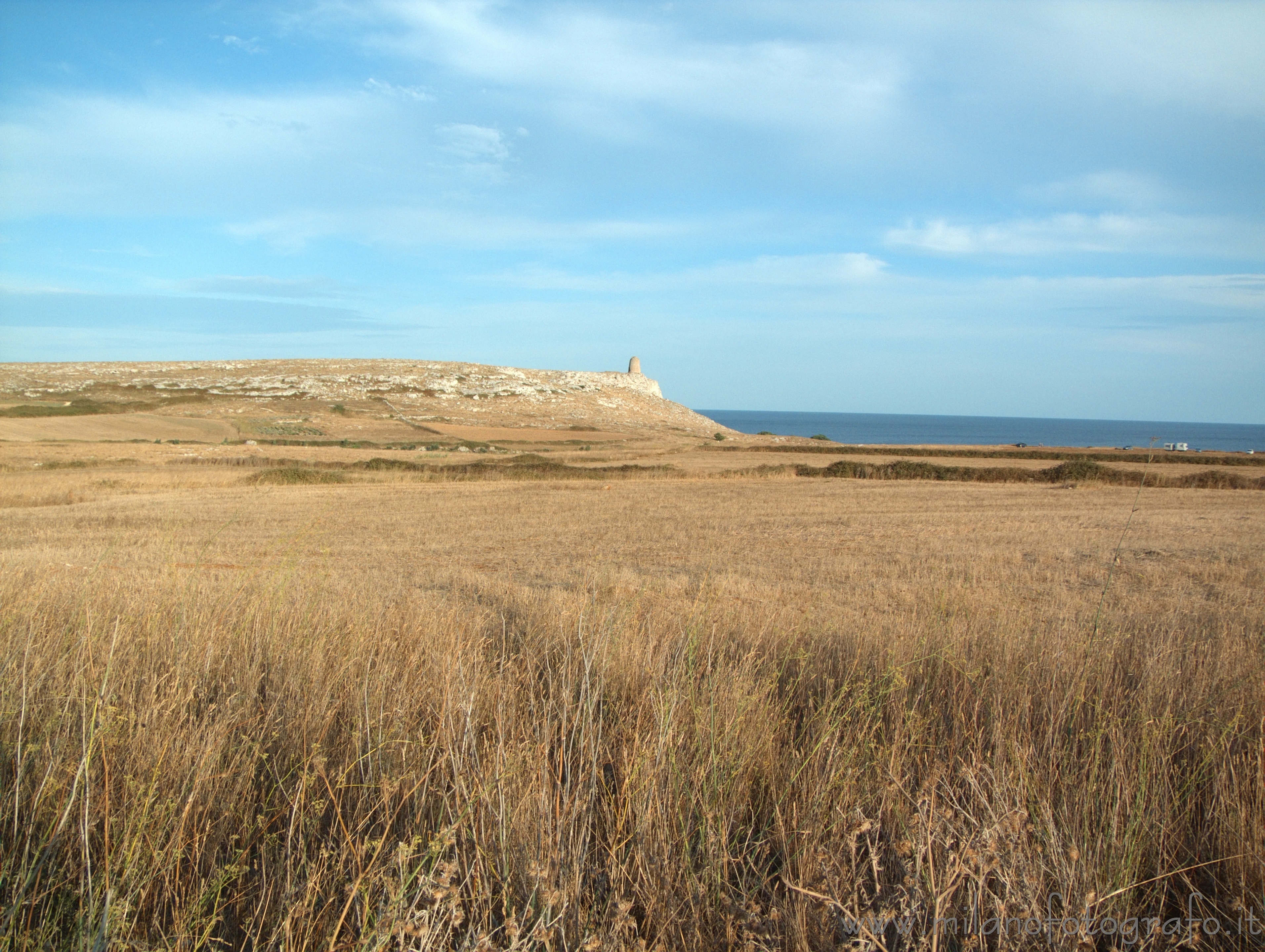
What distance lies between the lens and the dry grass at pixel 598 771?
102 inches

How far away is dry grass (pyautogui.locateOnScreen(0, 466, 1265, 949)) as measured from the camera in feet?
8.49

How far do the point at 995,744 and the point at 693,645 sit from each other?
2183mm

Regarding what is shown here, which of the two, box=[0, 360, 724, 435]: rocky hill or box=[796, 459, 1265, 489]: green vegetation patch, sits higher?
box=[0, 360, 724, 435]: rocky hill

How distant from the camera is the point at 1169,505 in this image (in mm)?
23891

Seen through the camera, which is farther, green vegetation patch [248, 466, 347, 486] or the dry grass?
green vegetation patch [248, 466, 347, 486]

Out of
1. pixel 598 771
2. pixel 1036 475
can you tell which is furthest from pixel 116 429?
pixel 598 771

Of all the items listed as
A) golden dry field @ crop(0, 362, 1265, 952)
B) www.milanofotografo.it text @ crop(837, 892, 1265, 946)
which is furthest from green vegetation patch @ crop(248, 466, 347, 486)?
www.milanofotografo.it text @ crop(837, 892, 1265, 946)

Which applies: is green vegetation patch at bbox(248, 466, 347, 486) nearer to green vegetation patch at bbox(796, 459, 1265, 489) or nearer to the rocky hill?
green vegetation patch at bbox(796, 459, 1265, 489)

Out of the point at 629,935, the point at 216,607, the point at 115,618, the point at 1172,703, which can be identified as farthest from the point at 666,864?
the point at 115,618

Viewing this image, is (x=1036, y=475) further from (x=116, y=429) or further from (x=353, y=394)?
(x=353, y=394)

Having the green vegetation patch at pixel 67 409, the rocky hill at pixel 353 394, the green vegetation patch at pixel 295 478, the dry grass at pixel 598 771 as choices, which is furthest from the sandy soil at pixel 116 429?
the dry grass at pixel 598 771

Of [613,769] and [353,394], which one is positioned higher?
[353,394]

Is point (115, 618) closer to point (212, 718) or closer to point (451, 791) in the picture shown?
point (212, 718)

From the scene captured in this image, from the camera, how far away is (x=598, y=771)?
3.40m
